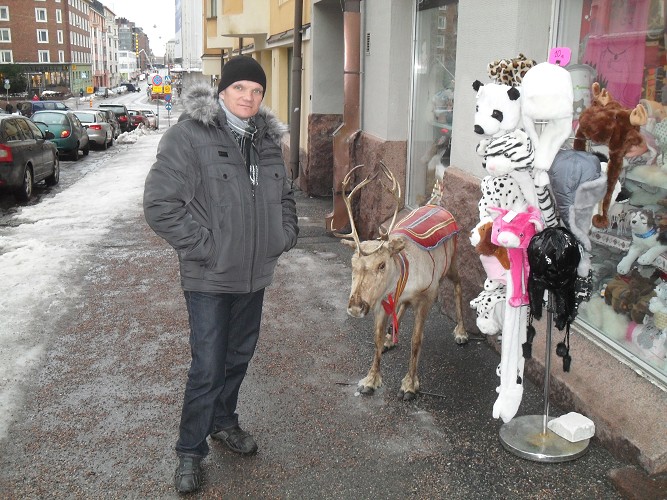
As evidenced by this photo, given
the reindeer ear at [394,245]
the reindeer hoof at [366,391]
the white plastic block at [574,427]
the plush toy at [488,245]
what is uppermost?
the plush toy at [488,245]

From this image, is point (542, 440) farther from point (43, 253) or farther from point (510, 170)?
point (43, 253)

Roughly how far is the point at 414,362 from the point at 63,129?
18.1m

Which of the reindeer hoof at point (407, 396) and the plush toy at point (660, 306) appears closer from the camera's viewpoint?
the plush toy at point (660, 306)

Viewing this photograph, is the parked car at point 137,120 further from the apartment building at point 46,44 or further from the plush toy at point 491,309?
the apartment building at point 46,44

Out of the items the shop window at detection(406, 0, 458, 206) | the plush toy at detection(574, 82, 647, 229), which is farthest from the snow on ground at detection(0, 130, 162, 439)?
the shop window at detection(406, 0, 458, 206)

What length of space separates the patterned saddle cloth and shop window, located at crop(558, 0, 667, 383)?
3.50 ft

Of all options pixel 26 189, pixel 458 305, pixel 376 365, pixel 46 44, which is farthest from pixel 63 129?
pixel 46 44

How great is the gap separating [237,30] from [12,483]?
17.3m

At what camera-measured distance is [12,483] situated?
3.90 meters

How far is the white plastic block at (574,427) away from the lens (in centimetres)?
409

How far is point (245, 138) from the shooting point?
12.5 feet

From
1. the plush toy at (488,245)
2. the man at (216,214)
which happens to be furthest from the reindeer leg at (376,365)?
the man at (216,214)

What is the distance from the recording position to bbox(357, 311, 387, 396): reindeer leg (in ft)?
16.2

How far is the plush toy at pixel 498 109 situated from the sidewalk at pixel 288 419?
1.92m
